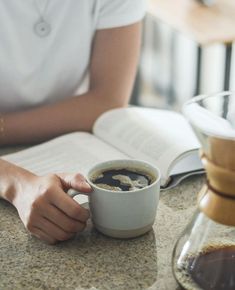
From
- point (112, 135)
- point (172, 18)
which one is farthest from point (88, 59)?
point (172, 18)

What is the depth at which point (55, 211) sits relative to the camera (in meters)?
0.82

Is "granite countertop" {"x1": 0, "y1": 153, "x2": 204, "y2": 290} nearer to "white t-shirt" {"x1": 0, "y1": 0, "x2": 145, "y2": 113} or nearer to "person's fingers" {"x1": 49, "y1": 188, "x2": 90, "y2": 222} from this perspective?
"person's fingers" {"x1": 49, "y1": 188, "x2": 90, "y2": 222}

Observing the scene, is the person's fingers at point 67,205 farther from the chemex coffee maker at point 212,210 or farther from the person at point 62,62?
the person at point 62,62

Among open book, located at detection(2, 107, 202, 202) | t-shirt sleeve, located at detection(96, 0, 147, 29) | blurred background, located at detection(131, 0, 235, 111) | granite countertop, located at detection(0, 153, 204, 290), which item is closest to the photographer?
granite countertop, located at detection(0, 153, 204, 290)

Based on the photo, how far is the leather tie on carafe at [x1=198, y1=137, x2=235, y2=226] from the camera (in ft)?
2.05

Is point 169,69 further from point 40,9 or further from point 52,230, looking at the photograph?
point 52,230

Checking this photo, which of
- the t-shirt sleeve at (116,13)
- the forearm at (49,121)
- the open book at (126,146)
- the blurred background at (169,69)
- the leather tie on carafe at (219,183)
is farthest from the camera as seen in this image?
the blurred background at (169,69)

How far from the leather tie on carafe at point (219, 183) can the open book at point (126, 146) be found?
0.95 feet

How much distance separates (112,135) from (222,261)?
47 cm

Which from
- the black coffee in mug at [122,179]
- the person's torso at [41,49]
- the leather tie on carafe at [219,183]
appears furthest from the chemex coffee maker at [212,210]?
the person's torso at [41,49]

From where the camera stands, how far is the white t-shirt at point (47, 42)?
4.11 ft

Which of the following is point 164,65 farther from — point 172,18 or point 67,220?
point 67,220

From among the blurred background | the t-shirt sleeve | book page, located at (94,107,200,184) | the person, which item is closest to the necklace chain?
the person

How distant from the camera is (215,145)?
2.07ft
